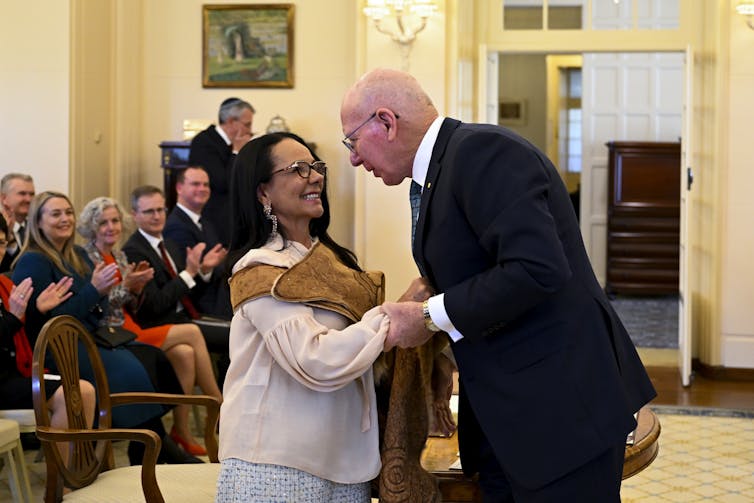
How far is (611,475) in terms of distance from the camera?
235 cm

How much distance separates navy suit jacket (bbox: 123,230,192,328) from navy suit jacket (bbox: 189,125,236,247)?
888mm

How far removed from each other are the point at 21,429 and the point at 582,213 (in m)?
9.21

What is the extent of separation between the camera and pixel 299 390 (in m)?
2.55

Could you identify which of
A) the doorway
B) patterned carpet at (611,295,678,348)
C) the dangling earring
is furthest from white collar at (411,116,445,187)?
the doorway

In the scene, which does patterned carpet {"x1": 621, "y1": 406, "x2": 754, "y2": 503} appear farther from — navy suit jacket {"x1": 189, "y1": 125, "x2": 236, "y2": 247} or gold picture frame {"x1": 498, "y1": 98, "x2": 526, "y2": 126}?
gold picture frame {"x1": 498, "y1": 98, "x2": 526, "y2": 126}

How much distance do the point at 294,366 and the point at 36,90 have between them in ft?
18.7

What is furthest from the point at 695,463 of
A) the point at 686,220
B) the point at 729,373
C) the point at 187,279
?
the point at 187,279

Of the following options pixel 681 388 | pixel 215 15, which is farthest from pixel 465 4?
pixel 681 388

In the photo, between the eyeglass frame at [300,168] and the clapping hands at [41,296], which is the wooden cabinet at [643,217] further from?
the eyeglass frame at [300,168]

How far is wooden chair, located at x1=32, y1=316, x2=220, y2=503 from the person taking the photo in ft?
10.3

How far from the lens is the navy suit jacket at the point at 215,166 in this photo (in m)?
6.99

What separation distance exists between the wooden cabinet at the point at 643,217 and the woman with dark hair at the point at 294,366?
32.1 feet

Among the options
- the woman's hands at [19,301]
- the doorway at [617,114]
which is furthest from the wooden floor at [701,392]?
the woman's hands at [19,301]

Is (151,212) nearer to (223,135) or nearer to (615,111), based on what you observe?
(223,135)
